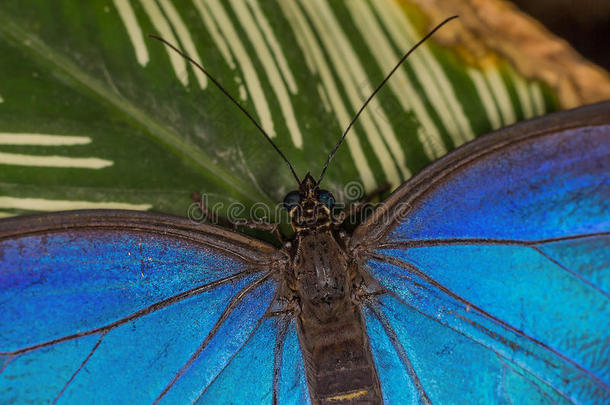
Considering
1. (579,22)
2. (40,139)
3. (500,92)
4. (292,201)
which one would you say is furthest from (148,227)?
(579,22)

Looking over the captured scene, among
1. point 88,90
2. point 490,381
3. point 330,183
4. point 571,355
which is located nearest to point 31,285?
point 88,90

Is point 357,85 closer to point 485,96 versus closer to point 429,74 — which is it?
point 429,74

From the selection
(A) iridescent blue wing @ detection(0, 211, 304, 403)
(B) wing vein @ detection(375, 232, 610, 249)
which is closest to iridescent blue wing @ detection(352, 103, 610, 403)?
(B) wing vein @ detection(375, 232, 610, 249)

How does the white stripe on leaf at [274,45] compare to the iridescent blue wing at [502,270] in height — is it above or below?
above

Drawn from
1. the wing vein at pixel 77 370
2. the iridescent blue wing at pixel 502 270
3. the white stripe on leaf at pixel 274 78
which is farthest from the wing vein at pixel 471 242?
the wing vein at pixel 77 370

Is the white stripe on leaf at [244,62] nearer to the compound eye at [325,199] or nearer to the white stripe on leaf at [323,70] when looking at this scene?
the white stripe on leaf at [323,70]

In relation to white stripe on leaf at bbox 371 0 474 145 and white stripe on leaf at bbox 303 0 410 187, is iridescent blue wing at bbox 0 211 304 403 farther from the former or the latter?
white stripe on leaf at bbox 371 0 474 145
